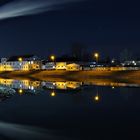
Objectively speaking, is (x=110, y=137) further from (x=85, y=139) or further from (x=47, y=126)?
(x=47, y=126)

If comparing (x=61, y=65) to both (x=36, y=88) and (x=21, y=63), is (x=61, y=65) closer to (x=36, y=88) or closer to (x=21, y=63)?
(x=21, y=63)

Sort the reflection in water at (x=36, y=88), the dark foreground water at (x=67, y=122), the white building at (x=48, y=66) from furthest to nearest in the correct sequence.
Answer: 1. the white building at (x=48, y=66)
2. the reflection in water at (x=36, y=88)
3. the dark foreground water at (x=67, y=122)

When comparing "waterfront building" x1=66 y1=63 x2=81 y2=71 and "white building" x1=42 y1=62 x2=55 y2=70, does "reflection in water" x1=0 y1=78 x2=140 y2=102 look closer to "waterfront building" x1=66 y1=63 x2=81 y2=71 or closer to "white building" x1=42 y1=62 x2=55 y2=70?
"waterfront building" x1=66 y1=63 x2=81 y2=71

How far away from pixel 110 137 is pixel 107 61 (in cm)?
12875

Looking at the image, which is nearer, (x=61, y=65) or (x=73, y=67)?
(x=73, y=67)

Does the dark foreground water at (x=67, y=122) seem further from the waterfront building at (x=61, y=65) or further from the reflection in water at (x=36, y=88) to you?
the waterfront building at (x=61, y=65)

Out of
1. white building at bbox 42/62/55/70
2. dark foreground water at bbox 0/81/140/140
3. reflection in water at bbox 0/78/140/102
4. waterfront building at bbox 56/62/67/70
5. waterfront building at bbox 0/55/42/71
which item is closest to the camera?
dark foreground water at bbox 0/81/140/140

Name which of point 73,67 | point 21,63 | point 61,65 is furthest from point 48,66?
point 73,67

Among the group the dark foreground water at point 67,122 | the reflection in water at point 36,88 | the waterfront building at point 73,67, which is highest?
the waterfront building at point 73,67

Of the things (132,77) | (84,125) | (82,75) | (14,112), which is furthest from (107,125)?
(82,75)

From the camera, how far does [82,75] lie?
82.3 m

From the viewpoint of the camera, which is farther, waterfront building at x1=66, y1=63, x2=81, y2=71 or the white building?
the white building

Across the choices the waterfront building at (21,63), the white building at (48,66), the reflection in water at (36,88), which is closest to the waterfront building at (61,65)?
the white building at (48,66)

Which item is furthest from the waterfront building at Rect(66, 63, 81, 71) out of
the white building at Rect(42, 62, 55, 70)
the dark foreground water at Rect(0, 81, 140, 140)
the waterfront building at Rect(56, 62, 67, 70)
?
the dark foreground water at Rect(0, 81, 140, 140)
